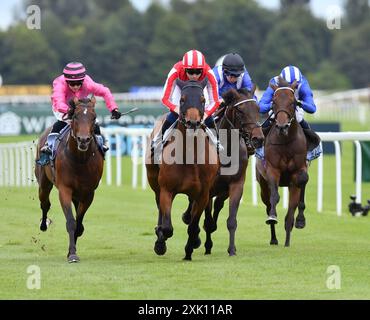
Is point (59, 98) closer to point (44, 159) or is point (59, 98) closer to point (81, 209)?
point (44, 159)

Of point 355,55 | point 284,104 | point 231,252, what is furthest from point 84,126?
point 355,55

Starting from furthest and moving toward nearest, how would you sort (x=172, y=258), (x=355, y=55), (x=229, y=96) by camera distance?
(x=355, y=55) < (x=229, y=96) < (x=172, y=258)

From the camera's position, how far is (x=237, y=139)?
11.0 metres

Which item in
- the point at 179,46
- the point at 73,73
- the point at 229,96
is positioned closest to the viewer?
the point at 229,96

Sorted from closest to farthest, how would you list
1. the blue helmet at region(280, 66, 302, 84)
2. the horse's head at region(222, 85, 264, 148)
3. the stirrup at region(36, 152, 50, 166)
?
the horse's head at region(222, 85, 264, 148), the stirrup at region(36, 152, 50, 166), the blue helmet at region(280, 66, 302, 84)

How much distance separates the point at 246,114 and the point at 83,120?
5.06 feet

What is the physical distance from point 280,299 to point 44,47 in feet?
189

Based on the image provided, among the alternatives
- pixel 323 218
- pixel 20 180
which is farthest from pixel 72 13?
pixel 323 218

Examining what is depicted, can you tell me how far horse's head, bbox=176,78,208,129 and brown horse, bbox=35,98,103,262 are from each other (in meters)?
0.93

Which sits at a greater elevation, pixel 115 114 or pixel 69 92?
pixel 69 92

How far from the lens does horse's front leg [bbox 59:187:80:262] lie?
33.9 ft

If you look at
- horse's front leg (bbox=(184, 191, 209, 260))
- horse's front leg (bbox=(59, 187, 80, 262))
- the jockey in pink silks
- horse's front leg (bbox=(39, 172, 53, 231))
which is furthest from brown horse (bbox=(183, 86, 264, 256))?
horse's front leg (bbox=(39, 172, 53, 231))

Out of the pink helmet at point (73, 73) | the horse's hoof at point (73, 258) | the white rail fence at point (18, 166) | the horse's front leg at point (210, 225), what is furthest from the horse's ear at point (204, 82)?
the white rail fence at point (18, 166)

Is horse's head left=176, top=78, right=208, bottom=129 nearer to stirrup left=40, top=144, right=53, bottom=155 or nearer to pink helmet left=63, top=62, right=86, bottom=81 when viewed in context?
pink helmet left=63, top=62, right=86, bottom=81
